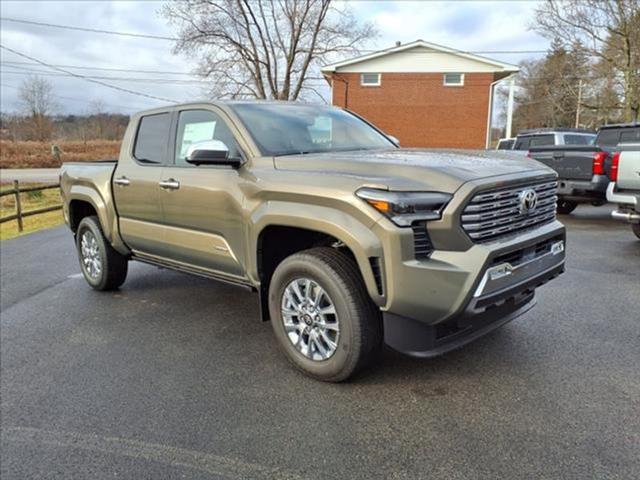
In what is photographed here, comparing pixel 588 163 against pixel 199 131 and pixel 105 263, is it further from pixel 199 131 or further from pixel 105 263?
pixel 105 263

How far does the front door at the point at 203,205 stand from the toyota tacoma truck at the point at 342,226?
14 mm

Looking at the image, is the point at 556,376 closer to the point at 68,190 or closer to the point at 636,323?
the point at 636,323

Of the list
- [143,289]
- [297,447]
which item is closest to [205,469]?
[297,447]

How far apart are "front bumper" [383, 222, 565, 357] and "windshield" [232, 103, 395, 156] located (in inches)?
63.3

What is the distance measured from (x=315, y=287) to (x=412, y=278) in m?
0.77

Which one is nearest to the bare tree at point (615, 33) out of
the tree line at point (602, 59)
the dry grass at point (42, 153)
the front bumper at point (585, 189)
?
the tree line at point (602, 59)

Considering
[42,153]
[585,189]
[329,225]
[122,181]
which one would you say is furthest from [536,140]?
[42,153]

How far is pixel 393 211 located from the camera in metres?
2.84

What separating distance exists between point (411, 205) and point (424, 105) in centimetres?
2836

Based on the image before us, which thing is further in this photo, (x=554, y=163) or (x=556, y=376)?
(x=554, y=163)

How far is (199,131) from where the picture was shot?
4363 millimetres

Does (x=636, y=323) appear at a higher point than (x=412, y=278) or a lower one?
lower

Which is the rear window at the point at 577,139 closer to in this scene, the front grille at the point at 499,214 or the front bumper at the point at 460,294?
the front grille at the point at 499,214

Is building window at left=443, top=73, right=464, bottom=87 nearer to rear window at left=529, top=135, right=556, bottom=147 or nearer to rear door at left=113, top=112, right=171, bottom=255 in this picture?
rear window at left=529, top=135, right=556, bottom=147
